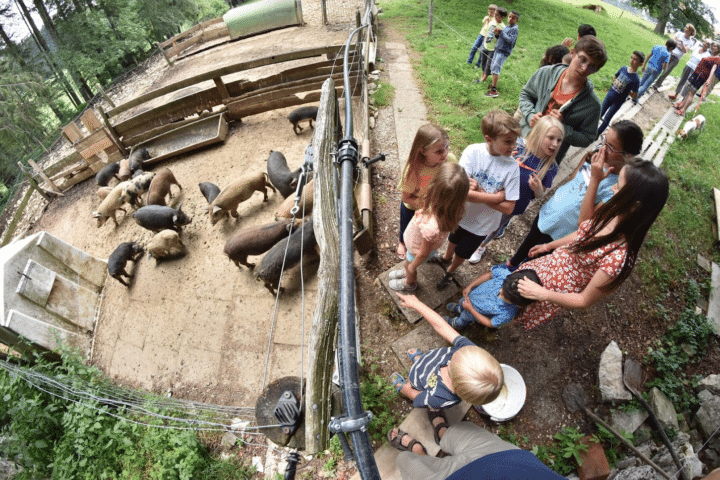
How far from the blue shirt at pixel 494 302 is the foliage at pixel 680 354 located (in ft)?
6.96

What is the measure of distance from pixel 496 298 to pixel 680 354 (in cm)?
277

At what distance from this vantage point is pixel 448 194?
8.34 ft

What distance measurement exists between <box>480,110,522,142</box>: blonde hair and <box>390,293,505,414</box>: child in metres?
1.71

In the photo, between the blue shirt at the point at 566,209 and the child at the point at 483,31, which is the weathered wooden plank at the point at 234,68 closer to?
the child at the point at 483,31

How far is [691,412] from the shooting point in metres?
3.39

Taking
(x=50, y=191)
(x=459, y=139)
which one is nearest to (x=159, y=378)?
(x=459, y=139)

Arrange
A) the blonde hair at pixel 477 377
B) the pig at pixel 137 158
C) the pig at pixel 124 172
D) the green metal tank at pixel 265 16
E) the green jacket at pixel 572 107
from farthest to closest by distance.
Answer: the green metal tank at pixel 265 16
the pig at pixel 124 172
the pig at pixel 137 158
the green jacket at pixel 572 107
the blonde hair at pixel 477 377

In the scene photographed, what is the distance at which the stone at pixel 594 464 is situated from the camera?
2.84 meters

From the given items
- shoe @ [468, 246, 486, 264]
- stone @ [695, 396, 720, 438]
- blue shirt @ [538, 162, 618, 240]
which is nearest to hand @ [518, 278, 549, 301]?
blue shirt @ [538, 162, 618, 240]

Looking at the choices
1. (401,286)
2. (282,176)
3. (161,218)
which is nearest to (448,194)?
(401,286)

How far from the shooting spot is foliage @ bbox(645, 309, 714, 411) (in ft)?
11.3

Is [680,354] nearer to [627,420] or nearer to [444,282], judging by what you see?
[627,420]

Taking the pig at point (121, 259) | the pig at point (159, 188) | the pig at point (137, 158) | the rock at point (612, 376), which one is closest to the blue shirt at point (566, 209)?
the rock at point (612, 376)

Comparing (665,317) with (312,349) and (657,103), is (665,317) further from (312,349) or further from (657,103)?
(657,103)
